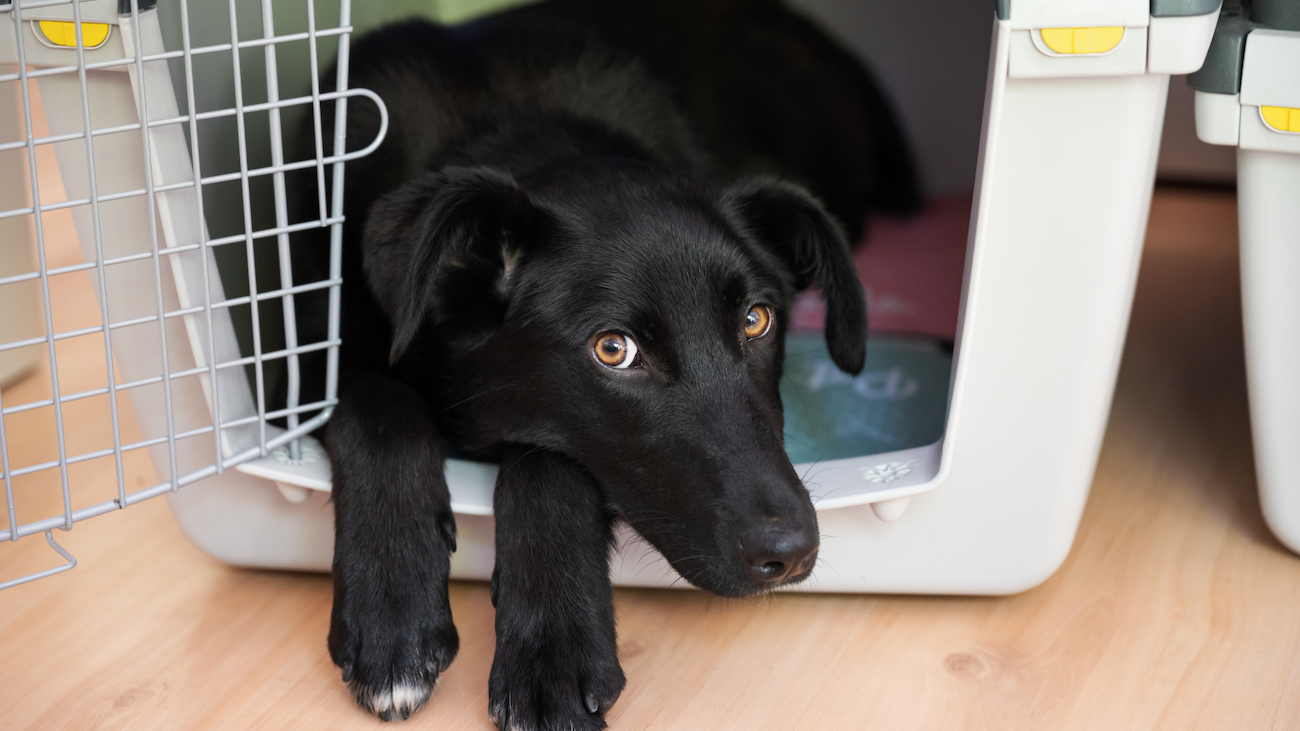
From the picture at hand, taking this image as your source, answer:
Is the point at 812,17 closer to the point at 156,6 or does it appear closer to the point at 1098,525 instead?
the point at 1098,525

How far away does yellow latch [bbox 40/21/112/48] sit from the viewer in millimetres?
1114

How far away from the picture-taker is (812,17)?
2688mm

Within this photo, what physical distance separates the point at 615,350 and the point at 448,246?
0.71ft

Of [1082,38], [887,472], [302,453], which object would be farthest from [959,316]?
[302,453]

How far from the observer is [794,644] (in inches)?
51.9

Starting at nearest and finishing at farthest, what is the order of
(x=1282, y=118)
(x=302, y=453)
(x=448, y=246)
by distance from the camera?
(x=448, y=246)
(x=1282, y=118)
(x=302, y=453)

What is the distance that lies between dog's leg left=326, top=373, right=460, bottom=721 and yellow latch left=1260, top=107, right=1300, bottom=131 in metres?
1.07

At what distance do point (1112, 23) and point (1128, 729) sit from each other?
2.54ft

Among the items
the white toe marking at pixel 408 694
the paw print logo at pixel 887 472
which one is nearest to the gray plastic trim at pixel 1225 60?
the paw print logo at pixel 887 472

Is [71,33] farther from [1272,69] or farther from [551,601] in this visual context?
[1272,69]

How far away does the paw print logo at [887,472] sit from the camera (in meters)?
1.27

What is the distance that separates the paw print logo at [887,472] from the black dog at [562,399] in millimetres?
144

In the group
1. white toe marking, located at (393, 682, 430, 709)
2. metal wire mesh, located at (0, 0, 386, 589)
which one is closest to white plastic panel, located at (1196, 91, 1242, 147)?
metal wire mesh, located at (0, 0, 386, 589)

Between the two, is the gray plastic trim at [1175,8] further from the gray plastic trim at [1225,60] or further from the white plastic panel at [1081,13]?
the gray plastic trim at [1225,60]
